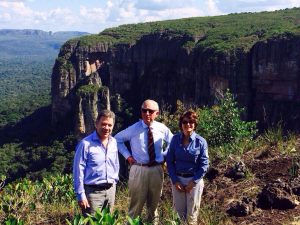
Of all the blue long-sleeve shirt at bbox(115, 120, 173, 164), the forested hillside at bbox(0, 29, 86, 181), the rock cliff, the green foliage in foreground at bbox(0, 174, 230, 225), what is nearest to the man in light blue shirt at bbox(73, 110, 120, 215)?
the green foliage in foreground at bbox(0, 174, 230, 225)

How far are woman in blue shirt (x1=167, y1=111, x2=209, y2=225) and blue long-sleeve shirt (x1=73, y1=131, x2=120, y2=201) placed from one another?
29.6 inches

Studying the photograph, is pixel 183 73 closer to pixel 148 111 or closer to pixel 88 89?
pixel 88 89

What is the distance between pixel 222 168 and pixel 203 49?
55.6 meters

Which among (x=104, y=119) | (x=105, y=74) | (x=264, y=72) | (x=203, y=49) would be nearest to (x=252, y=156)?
(x=104, y=119)

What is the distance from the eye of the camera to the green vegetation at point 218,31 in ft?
195

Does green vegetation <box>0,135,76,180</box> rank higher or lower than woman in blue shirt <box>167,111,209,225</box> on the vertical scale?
lower

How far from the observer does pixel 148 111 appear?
6547mm

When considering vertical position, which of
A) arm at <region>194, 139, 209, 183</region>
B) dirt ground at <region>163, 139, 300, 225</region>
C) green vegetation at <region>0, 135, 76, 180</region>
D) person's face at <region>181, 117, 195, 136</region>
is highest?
person's face at <region>181, 117, 195, 136</region>

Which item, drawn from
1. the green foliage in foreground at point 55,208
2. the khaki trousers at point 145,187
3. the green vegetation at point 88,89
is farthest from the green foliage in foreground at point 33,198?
the green vegetation at point 88,89

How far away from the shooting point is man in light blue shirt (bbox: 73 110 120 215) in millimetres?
6000

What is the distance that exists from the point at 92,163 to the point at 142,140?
0.85 m

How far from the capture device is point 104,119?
6031 millimetres

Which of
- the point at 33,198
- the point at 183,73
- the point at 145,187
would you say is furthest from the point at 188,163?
the point at 183,73

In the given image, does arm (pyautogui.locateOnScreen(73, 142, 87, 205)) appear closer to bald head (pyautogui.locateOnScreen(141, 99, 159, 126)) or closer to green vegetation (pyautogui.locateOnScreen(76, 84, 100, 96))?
bald head (pyautogui.locateOnScreen(141, 99, 159, 126))
